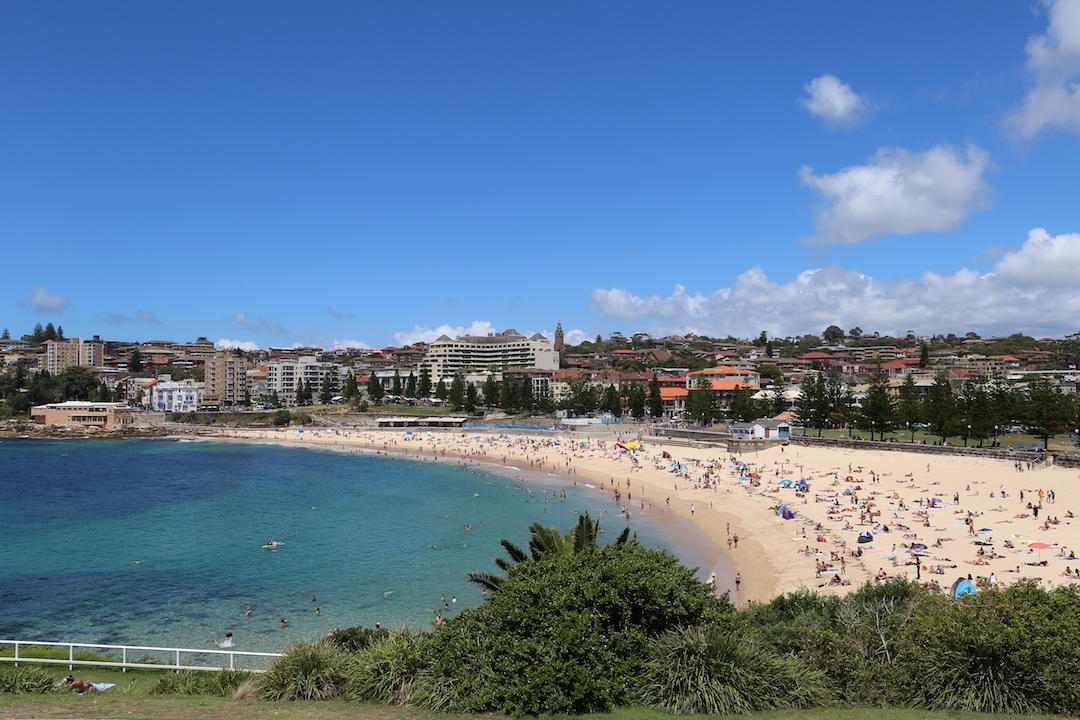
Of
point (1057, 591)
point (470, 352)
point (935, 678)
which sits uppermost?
point (470, 352)

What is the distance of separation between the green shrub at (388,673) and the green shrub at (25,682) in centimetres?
471

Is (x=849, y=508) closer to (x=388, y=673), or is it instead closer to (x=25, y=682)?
(x=388, y=673)

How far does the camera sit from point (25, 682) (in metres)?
10.2

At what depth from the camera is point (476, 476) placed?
48906mm

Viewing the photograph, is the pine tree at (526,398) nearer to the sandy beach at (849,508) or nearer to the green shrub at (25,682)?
the sandy beach at (849,508)

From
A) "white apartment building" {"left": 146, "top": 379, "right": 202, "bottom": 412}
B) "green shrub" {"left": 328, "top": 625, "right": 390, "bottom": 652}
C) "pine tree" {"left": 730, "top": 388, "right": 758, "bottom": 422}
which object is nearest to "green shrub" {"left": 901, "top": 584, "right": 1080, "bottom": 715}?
"green shrub" {"left": 328, "top": 625, "right": 390, "bottom": 652}

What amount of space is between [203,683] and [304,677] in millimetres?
1783

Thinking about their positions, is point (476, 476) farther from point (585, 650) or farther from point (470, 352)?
point (470, 352)

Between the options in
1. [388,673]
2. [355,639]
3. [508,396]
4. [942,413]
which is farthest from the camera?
[508,396]

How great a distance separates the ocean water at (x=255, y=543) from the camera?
1969 centimetres

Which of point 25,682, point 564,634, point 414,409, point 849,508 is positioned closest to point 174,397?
point 414,409

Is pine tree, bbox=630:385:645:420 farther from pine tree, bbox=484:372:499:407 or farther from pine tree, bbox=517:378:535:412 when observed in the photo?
pine tree, bbox=484:372:499:407

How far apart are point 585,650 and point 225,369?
380ft

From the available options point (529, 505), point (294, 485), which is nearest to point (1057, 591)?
point (529, 505)
